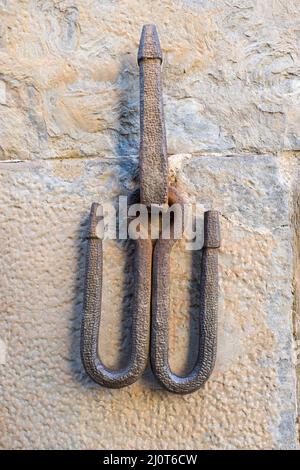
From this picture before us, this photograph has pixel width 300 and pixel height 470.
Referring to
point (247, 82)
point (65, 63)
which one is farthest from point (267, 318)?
point (65, 63)

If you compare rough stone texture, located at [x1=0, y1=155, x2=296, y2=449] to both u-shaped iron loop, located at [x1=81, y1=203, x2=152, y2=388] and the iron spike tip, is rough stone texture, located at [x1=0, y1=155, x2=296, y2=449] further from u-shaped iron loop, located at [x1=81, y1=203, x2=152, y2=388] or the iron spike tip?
the iron spike tip

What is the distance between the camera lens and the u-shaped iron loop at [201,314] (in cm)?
73

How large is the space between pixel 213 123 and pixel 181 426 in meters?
0.47

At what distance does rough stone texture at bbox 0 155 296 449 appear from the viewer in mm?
758

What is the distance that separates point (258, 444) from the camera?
0.76 meters

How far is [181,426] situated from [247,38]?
62 cm

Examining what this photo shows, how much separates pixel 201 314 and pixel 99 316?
5.8 inches

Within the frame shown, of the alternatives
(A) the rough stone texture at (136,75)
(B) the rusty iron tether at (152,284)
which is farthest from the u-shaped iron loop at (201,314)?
(A) the rough stone texture at (136,75)

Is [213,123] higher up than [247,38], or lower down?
lower down

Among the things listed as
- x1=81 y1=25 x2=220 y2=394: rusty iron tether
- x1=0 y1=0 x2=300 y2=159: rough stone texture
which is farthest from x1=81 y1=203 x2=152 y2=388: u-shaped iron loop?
x1=0 y1=0 x2=300 y2=159: rough stone texture

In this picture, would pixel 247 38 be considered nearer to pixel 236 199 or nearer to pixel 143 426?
pixel 236 199

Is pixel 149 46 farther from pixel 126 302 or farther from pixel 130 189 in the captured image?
pixel 126 302

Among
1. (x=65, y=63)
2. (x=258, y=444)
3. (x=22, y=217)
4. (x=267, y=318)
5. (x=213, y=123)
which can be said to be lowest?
(x=258, y=444)

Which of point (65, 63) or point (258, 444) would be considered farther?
point (65, 63)
